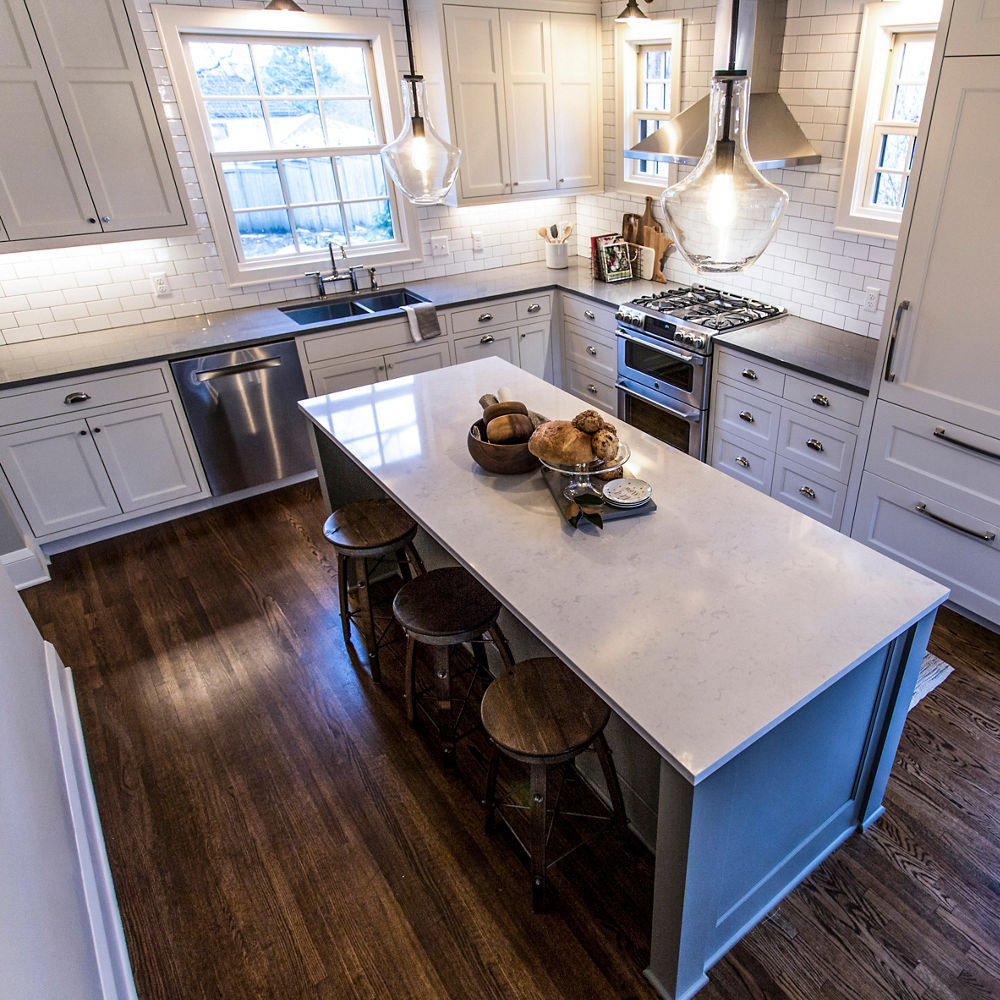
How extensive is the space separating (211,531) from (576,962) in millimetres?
2926

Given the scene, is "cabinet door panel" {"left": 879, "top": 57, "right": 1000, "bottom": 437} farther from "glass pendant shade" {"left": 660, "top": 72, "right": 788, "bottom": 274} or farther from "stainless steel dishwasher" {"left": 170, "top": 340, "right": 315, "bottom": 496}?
A: "stainless steel dishwasher" {"left": 170, "top": 340, "right": 315, "bottom": 496}

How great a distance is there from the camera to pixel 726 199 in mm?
1335

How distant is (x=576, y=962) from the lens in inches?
68.5

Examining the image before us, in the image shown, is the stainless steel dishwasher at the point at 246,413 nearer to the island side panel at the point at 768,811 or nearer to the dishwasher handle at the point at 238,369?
the dishwasher handle at the point at 238,369

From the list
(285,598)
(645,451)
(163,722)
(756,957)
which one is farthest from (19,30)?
(756,957)

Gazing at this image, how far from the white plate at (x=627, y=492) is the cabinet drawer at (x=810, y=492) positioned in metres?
1.46

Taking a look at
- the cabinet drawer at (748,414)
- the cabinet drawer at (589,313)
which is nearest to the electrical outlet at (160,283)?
the cabinet drawer at (589,313)

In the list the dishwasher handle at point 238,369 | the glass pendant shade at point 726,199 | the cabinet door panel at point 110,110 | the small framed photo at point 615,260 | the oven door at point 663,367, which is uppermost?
the cabinet door panel at point 110,110

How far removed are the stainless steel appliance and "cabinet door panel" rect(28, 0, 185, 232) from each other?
2.54 meters

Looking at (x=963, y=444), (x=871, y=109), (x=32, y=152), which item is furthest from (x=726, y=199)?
(x=32, y=152)

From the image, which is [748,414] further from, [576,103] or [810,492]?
[576,103]

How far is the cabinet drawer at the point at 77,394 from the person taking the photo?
3.23 meters

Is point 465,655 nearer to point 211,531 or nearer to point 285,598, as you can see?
point 285,598

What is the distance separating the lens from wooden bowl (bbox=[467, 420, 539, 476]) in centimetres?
218
